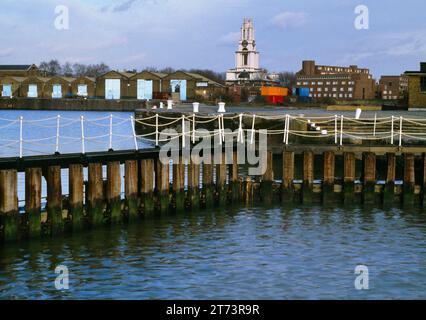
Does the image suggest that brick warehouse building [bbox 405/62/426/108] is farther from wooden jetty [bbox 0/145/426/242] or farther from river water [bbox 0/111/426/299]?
river water [bbox 0/111/426/299]

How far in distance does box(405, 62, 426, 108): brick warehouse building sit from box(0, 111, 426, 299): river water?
1642 inches

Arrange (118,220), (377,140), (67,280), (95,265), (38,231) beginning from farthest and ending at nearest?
(377,140) → (118,220) → (38,231) → (95,265) → (67,280)

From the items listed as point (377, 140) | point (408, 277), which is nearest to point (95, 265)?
point (408, 277)

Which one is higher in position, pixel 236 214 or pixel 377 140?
pixel 377 140

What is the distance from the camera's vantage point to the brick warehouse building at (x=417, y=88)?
67.1 m

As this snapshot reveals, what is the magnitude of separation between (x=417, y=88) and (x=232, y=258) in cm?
5105

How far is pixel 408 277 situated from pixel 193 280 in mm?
5269

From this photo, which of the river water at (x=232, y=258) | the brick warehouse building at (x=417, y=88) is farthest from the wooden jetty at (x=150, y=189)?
the brick warehouse building at (x=417, y=88)

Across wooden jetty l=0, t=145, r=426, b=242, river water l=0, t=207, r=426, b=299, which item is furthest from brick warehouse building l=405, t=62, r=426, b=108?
river water l=0, t=207, r=426, b=299

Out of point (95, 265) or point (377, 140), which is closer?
point (95, 265)

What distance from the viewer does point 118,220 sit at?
24.7m

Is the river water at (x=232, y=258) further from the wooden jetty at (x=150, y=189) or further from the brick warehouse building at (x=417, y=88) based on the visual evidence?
the brick warehouse building at (x=417, y=88)

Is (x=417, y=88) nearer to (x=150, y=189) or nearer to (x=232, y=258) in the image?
(x=150, y=189)
